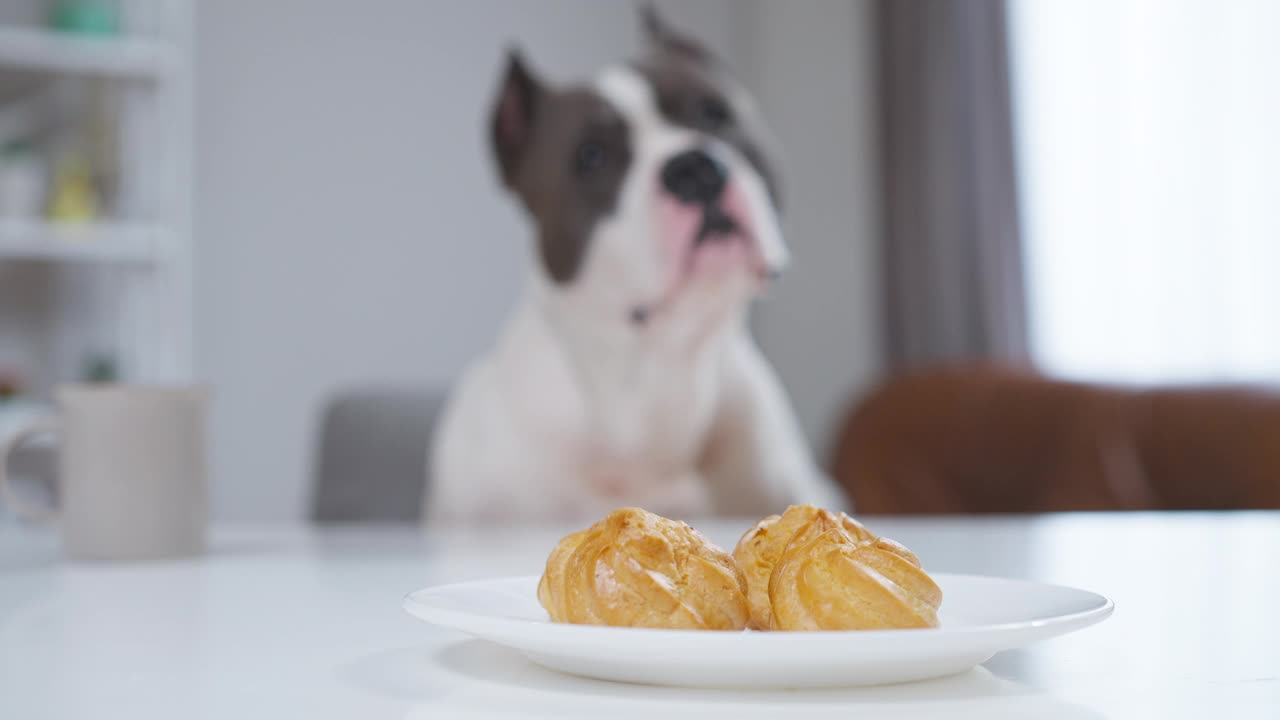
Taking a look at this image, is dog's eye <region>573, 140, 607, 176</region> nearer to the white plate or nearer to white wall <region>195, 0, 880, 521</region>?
the white plate

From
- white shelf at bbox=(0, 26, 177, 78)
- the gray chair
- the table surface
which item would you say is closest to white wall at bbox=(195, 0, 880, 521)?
white shelf at bbox=(0, 26, 177, 78)

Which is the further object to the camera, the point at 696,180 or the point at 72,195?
the point at 72,195

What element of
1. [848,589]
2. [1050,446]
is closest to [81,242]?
[1050,446]

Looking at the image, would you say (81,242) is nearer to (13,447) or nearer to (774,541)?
(13,447)

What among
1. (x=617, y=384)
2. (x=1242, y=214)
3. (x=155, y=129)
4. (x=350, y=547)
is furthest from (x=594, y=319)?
(x=155, y=129)

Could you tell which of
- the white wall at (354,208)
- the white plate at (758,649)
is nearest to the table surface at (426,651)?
the white plate at (758,649)

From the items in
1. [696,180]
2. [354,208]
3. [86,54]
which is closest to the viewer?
[696,180]
